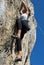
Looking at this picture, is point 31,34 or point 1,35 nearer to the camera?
point 1,35

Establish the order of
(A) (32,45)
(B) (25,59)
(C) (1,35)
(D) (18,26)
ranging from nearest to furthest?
(C) (1,35)
(D) (18,26)
(B) (25,59)
(A) (32,45)

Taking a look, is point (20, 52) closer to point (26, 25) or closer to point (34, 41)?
point (26, 25)

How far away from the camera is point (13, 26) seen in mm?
16891

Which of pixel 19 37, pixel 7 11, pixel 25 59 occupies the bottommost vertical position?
pixel 25 59

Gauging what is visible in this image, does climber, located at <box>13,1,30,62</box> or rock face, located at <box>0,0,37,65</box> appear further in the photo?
climber, located at <box>13,1,30,62</box>

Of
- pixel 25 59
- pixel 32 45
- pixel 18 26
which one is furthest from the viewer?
pixel 32 45

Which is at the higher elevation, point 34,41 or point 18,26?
point 18,26

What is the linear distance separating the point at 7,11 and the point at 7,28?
81 centimetres


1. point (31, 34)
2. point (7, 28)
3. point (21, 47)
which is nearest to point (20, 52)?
point (21, 47)

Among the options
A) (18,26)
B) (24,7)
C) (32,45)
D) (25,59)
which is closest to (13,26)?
(18,26)

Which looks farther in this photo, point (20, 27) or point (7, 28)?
point (20, 27)

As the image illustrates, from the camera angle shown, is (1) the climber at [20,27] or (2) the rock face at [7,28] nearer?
(2) the rock face at [7,28]

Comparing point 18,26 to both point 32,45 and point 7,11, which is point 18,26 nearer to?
point 7,11

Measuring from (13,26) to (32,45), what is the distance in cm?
466
